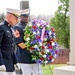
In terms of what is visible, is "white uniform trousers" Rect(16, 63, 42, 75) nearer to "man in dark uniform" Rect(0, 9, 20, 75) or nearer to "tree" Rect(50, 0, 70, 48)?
"man in dark uniform" Rect(0, 9, 20, 75)

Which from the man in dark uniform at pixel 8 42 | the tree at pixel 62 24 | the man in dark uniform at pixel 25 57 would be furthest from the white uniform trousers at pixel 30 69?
the tree at pixel 62 24

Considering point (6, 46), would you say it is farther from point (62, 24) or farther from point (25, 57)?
point (62, 24)

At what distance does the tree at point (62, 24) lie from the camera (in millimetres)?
18156

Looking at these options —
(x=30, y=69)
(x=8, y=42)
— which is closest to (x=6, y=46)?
(x=8, y=42)

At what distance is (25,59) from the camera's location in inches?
220

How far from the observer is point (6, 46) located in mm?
4605

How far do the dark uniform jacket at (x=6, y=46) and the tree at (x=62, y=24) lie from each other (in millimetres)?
13473

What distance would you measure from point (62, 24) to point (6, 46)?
45.5 ft

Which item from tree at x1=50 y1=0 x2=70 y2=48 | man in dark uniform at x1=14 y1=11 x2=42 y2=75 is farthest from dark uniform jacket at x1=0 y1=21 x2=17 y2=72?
tree at x1=50 y1=0 x2=70 y2=48

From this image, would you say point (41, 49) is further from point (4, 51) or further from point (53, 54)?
point (4, 51)

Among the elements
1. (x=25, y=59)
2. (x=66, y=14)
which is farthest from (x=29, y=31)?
(x=66, y=14)

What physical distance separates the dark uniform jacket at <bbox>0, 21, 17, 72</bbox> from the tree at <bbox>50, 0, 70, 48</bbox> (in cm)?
1347

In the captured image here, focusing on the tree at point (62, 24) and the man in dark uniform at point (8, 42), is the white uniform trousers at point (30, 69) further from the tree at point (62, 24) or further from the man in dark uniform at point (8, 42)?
the tree at point (62, 24)

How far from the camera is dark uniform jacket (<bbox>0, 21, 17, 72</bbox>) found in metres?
4.57
